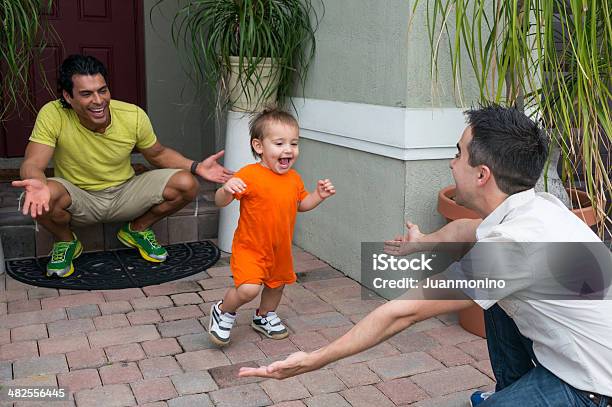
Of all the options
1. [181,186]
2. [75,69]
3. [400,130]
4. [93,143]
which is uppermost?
[75,69]

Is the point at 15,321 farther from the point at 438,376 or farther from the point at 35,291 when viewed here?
the point at 438,376

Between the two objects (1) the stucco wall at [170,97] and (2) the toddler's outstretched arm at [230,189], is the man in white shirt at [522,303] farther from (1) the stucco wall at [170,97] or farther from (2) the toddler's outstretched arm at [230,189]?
(1) the stucco wall at [170,97]

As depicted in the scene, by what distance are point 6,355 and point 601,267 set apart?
215 centimetres

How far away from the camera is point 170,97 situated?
5.22m

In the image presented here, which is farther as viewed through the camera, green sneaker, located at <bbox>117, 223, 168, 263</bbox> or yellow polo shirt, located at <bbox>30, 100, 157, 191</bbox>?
green sneaker, located at <bbox>117, 223, 168, 263</bbox>

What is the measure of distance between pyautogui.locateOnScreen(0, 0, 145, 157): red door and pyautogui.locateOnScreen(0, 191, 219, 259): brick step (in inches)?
41.5

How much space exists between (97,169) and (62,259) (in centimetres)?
51

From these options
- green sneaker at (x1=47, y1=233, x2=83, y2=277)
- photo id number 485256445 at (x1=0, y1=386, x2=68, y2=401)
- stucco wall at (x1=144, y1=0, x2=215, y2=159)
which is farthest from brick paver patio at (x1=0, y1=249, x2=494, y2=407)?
stucco wall at (x1=144, y1=0, x2=215, y2=159)

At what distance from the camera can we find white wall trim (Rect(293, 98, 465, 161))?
119 inches

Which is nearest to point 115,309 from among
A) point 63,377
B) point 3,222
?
point 63,377

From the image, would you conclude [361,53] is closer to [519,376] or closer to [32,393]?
[519,376]

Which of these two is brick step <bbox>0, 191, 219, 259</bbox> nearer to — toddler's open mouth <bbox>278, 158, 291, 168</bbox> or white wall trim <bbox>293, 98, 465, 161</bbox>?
white wall trim <bbox>293, 98, 465, 161</bbox>

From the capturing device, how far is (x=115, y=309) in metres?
3.19

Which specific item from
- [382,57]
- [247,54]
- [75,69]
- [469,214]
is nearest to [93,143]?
[75,69]
